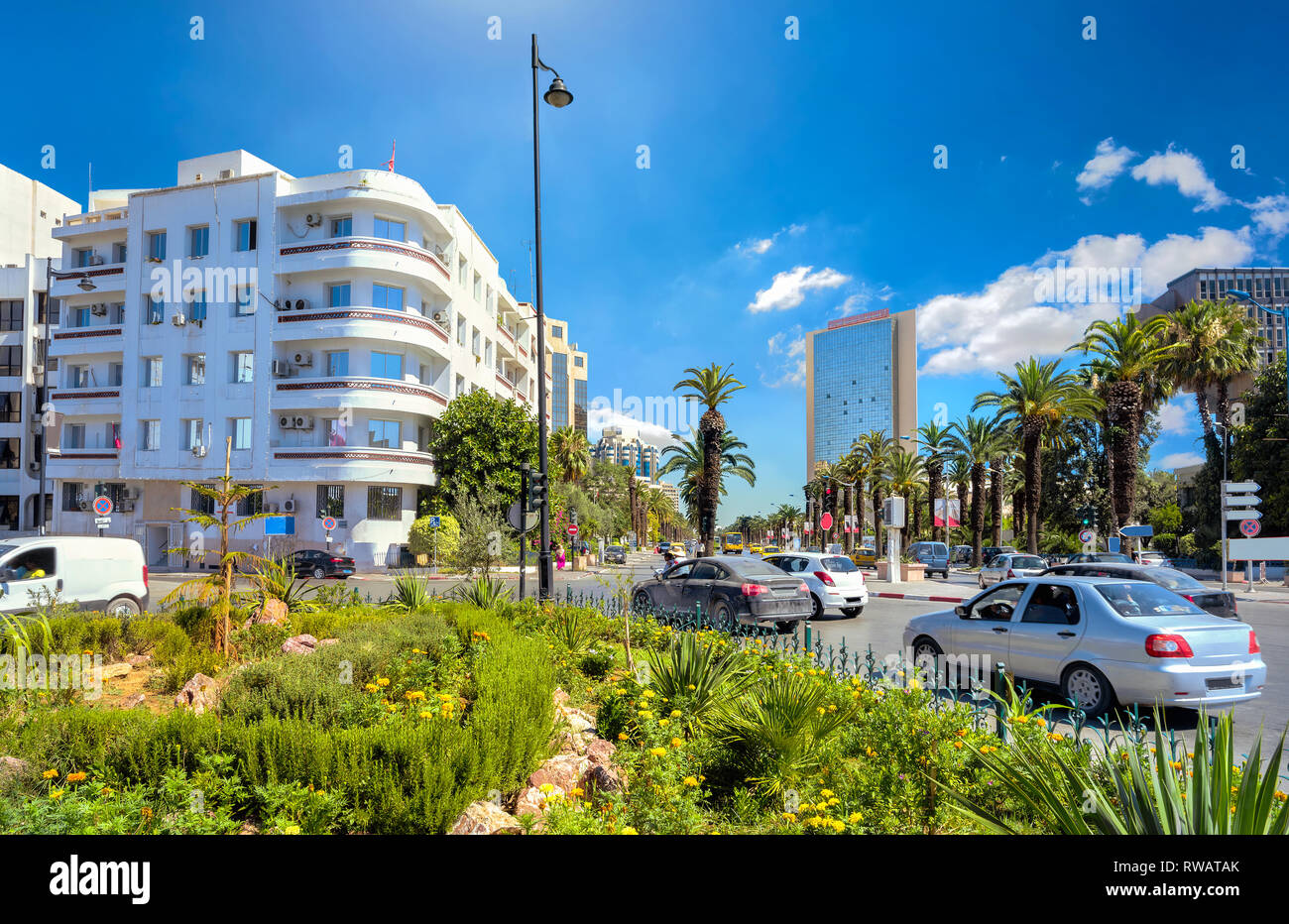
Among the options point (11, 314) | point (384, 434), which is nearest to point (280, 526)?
point (384, 434)

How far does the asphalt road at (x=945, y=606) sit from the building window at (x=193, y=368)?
11773 mm

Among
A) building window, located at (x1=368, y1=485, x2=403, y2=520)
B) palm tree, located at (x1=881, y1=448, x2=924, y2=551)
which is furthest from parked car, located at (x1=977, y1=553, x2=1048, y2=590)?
building window, located at (x1=368, y1=485, x2=403, y2=520)

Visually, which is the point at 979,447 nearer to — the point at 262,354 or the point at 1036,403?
the point at 1036,403

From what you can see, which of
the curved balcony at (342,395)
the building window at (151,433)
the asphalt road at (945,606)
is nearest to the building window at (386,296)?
the curved balcony at (342,395)

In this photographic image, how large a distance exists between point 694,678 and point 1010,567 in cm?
2489

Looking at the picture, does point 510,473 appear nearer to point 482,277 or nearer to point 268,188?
point 482,277

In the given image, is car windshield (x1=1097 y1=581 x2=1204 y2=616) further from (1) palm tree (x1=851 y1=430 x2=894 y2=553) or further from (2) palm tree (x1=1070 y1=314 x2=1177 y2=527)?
(1) palm tree (x1=851 y1=430 x2=894 y2=553)

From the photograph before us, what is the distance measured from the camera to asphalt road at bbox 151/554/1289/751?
708 cm

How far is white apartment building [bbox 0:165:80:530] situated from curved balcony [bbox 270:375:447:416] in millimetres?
19710

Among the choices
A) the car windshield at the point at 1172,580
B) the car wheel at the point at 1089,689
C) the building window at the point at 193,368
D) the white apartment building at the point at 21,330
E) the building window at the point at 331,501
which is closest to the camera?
the car wheel at the point at 1089,689

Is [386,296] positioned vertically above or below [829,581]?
above

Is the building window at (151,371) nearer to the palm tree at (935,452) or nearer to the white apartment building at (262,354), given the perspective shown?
the white apartment building at (262,354)

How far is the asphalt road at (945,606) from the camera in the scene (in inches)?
279

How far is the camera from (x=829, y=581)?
17.2 meters
